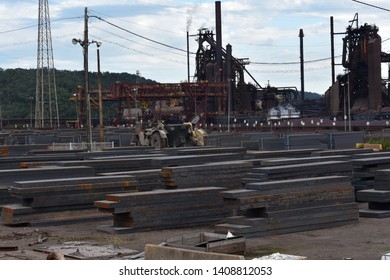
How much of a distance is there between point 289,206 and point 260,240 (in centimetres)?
124

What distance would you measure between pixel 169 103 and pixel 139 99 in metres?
7.00

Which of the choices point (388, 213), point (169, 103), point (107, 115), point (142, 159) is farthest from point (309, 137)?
point (107, 115)

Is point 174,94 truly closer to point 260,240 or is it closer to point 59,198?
point 59,198

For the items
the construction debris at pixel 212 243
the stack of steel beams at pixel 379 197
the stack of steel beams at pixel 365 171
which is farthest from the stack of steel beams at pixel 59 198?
the stack of steel beams at pixel 365 171

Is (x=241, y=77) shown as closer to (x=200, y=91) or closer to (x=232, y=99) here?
(x=232, y=99)

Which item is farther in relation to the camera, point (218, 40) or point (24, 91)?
point (24, 91)

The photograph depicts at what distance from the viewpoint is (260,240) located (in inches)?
544

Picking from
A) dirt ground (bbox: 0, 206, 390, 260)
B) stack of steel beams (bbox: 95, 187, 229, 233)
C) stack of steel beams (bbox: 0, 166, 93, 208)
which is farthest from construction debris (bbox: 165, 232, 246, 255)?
stack of steel beams (bbox: 0, 166, 93, 208)

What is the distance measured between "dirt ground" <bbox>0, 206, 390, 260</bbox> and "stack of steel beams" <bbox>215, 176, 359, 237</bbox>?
8.4 inches

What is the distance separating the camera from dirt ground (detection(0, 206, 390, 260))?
1234 centimetres

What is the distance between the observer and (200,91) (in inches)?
2889

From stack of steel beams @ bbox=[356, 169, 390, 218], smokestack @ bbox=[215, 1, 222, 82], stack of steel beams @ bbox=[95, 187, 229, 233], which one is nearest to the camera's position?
stack of steel beams @ bbox=[95, 187, 229, 233]

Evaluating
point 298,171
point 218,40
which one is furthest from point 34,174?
point 218,40

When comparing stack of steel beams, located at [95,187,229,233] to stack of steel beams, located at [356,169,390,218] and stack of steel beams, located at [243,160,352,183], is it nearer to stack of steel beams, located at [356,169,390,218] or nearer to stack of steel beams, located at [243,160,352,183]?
stack of steel beams, located at [243,160,352,183]
